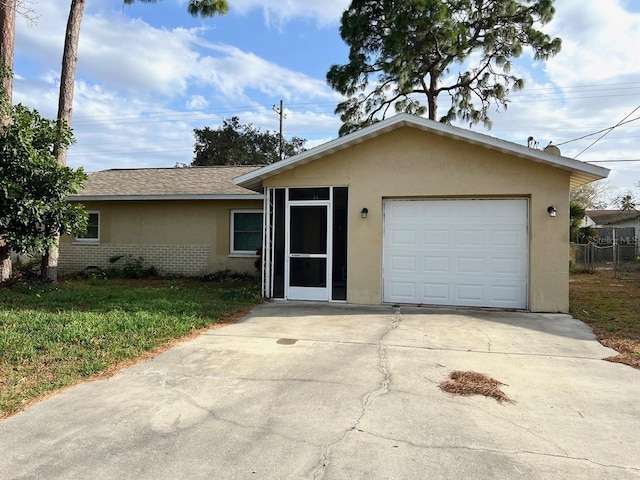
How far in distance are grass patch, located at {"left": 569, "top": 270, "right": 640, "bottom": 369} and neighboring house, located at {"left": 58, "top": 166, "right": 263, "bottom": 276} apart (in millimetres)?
8719

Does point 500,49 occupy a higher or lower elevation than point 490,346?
higher

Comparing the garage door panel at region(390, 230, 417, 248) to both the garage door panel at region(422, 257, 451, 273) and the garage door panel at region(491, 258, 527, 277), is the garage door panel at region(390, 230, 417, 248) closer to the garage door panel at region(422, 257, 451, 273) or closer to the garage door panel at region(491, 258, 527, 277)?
the garage door panel at region(422, 257, 451, 273)

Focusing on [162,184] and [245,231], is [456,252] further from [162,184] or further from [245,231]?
[162,184]

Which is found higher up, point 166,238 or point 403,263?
point 166,238

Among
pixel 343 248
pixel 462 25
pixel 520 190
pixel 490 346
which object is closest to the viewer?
pixel 490 346

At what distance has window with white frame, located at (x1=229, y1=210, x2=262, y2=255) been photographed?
13.7 m

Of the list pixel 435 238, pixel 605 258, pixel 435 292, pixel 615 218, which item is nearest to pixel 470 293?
pixel 435 292

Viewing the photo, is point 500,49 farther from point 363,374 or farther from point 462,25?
point 363,374

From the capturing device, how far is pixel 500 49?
19.3 m

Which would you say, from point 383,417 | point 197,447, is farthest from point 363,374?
point 197,447

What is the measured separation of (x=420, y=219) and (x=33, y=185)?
800 cm

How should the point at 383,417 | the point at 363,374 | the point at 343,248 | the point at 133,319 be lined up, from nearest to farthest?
the point at 383,417 → the point at 363,374 → the point at 133,319 → the point at 343,248

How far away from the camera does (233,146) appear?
39.0 meters

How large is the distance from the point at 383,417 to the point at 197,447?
1.60 meters
